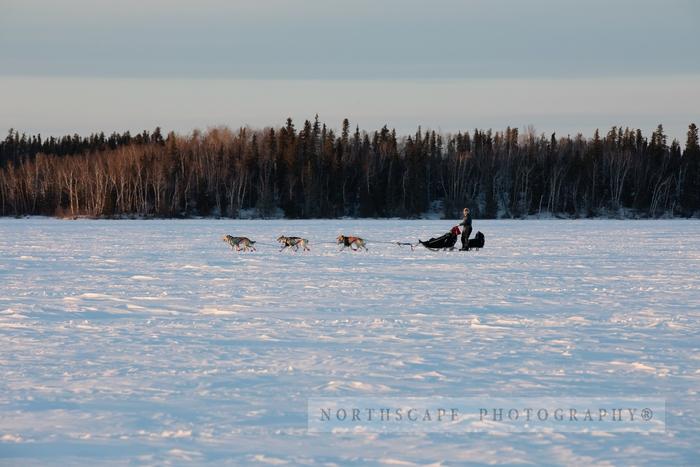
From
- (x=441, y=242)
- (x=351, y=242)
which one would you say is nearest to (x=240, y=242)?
(x=351, y=242)

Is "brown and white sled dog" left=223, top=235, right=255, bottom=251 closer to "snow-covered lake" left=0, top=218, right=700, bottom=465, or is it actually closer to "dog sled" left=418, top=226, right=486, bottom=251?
"dog sled" left=418, top=226, right=486, bottom=251

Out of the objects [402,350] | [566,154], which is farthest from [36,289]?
[566,154]

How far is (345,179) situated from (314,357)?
225 ft

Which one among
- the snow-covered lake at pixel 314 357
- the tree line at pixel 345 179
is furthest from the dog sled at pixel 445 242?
the tree line at pixel 345 179

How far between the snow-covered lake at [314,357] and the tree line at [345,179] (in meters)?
56.7

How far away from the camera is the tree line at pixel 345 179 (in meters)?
71.3

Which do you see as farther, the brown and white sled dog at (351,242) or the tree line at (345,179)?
the tree line at (345,179)

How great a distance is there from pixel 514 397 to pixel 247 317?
163 inches

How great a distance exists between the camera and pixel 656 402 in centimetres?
543

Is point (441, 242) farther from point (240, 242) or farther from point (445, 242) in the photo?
point (240, 242)

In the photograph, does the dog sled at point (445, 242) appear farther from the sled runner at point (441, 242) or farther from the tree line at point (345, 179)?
the tree line at point (345, 179)

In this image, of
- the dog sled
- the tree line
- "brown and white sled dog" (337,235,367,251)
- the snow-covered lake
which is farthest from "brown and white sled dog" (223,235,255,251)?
the tree line

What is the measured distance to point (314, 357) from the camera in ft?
22.5

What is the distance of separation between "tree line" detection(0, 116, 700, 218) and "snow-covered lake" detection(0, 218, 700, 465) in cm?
5670
